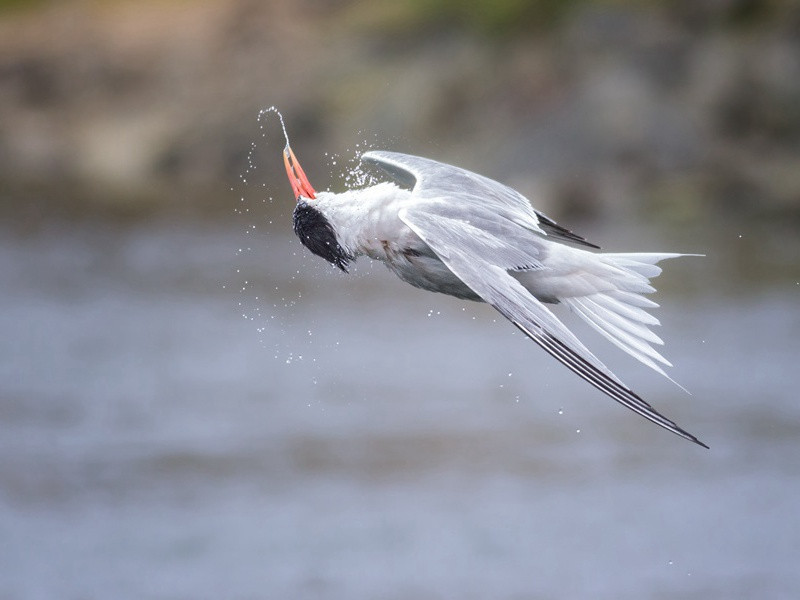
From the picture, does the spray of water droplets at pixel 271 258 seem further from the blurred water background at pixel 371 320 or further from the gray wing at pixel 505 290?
the gray wing at pixel 505 290

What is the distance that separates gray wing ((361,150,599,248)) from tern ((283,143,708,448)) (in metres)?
0.01

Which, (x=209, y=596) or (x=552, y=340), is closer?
(x=552, y=340)

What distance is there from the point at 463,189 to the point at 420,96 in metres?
27.7

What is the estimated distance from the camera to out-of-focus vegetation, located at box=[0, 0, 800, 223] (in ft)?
104

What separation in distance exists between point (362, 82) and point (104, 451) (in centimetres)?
1831

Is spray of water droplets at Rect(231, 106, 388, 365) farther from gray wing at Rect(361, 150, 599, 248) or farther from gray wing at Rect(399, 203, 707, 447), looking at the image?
gray wing at Rect(399, 203, 707, 447)

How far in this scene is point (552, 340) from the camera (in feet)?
21.8

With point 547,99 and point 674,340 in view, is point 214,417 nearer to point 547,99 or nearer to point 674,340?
point 674,340

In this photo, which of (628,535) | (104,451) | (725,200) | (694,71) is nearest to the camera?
(628,535)

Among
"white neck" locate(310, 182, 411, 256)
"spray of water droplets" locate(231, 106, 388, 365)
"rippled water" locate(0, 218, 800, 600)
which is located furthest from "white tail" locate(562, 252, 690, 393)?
"spray of water droplets" locate(231, 106, 388, 365)

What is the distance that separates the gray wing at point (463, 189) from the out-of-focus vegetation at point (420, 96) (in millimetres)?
21447

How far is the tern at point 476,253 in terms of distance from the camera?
7172 mm

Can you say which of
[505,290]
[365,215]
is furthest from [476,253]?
[365,215]

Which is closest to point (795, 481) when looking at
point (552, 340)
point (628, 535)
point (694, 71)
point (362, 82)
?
point (628, 535)
